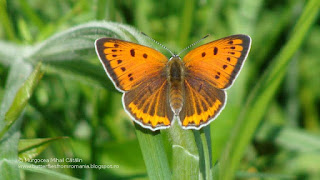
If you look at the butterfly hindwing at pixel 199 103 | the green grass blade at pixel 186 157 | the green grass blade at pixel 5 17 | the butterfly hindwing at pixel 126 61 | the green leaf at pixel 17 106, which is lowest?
the green grass blade at pixel 186 157

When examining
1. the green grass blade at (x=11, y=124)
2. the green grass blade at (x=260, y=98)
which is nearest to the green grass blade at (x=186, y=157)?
the green grass blade at (x=260, y=98)

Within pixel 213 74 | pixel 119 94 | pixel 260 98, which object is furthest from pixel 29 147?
pixel 260 98

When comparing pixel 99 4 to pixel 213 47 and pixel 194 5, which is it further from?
pixel 213 47

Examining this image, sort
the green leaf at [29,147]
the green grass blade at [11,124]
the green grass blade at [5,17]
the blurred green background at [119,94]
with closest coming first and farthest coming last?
the green grass blade at [11,124] → the green leaf at [29,147] → the blurred green background at [119,94] → the green grass blade at [5,17]

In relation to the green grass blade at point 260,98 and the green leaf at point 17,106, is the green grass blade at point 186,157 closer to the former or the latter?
the green grass blade at point 260,98

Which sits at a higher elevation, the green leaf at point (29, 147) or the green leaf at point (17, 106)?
the green leaf at point (17, 106)

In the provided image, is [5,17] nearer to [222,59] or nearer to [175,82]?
[175,82]

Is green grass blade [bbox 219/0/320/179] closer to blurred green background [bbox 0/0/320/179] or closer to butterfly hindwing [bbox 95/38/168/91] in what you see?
blurred green background [bbox 0/0/320/179]
